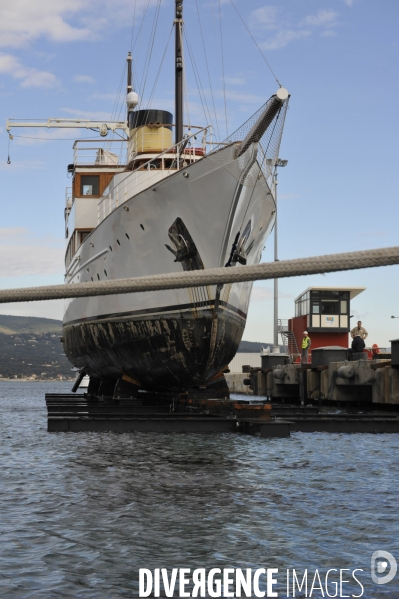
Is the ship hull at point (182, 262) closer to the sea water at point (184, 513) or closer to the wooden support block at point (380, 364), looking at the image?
the wooden support block at point (380, 364)

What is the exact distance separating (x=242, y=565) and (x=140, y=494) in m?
2.59

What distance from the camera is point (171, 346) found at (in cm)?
1656

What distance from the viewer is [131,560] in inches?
205

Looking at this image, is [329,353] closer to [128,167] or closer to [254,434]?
[128,167]

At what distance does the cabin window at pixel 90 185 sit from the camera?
78.8 feet

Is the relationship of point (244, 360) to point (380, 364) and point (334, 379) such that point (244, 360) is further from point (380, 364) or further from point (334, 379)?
point (380, 364)

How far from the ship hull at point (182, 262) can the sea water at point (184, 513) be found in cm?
499

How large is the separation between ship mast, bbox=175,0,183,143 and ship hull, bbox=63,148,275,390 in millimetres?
3956

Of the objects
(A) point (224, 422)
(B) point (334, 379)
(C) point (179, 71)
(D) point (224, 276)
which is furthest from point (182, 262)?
(D) point (224, 276)

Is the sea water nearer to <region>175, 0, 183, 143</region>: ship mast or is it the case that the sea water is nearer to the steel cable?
the steel cable

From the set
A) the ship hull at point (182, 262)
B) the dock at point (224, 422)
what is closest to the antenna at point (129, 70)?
the ship hull at point (182, 262)

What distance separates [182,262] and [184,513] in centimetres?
1002

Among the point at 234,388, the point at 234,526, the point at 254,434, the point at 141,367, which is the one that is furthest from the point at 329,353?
the point at 234,388

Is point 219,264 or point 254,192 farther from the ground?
point 254,192
